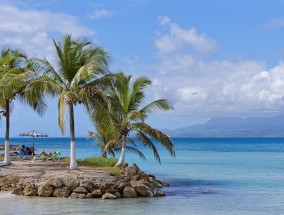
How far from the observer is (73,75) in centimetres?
2505

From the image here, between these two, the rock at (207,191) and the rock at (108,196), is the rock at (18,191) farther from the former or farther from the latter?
the rock at (207,191)

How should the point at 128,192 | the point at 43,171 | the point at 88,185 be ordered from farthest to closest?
the point at 43,171
the point at 128,192
the point at 88,185

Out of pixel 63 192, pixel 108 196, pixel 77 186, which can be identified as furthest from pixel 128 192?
pixel 63 192

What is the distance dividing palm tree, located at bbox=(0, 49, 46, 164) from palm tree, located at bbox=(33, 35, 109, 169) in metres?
1.65

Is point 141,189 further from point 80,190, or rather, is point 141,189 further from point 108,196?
point 80,190

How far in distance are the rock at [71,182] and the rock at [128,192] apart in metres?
2.12

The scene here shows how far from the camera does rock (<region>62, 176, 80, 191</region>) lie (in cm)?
2141

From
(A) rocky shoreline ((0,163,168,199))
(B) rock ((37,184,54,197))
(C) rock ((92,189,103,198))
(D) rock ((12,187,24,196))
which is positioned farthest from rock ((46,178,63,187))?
(C) rock ((92,189,103,198))

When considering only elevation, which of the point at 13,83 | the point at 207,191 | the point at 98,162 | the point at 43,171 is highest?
the point at 13,83

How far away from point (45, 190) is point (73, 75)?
6.51 meters

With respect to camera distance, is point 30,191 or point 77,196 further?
point 30,191

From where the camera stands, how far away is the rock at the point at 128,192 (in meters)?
21.7

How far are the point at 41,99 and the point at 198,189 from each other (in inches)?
416

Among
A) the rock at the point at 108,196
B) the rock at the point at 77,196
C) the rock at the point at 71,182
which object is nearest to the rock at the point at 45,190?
the rock at the point at 71,182
